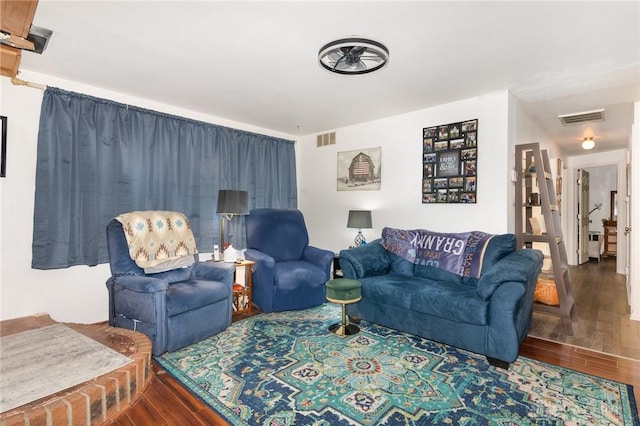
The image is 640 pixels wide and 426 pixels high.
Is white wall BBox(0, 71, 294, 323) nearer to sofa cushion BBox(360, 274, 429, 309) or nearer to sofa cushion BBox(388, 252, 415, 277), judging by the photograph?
sofa cushion BBox(360, 274, 429, 309)

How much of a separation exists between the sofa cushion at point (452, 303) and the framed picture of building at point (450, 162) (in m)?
1.20

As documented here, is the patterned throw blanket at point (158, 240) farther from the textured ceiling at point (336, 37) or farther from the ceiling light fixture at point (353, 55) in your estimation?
the ceiling light fixture at point (353, 55)

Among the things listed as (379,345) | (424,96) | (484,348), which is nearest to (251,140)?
(424,96)

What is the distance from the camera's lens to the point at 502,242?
2947mm

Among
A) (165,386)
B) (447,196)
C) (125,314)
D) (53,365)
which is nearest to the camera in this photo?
(53,365)

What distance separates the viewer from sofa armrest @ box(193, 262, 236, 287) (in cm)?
301

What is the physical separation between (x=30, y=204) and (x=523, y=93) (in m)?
4.91

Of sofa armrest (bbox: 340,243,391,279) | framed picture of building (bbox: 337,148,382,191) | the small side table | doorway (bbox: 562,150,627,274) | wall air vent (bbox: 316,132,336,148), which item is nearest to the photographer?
sofa armrest (bbox: 340,243,391,279)

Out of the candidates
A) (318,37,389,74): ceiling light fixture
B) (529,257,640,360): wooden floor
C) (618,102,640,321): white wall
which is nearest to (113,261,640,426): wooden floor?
(529,257,640,360): wooden floor

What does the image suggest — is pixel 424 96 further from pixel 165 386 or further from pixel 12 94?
pixel 12 94

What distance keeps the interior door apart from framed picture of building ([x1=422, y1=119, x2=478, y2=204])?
4779 millimetres

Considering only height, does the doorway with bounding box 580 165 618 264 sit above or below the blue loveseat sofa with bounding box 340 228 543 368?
above

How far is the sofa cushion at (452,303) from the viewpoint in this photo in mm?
2455

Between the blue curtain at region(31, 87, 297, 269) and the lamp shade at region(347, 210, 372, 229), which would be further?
the lamp shade at region(347, 210, 372, 229)
